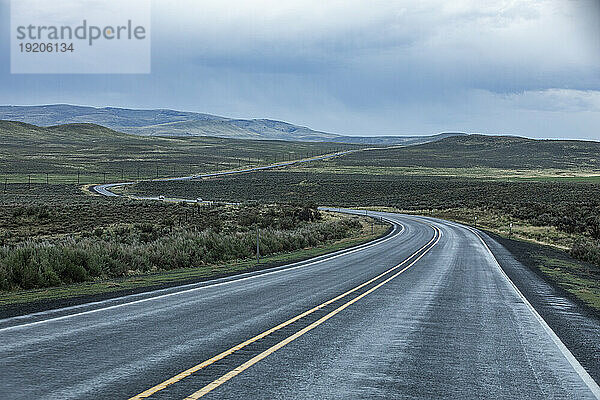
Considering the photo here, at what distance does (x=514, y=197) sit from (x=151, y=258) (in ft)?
226

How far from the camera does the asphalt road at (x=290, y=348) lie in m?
6.51

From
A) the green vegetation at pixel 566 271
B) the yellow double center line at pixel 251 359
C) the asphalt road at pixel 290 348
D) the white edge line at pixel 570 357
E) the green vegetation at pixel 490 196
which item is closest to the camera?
the yellow double center line at pixel 251 359

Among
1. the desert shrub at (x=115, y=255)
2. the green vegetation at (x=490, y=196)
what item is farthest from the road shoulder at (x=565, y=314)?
the desert shrub at (x=115, y=255)

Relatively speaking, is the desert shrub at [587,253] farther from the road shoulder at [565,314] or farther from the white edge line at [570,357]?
the white edge line at [570,357]

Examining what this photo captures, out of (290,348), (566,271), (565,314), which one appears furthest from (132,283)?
(566,271)

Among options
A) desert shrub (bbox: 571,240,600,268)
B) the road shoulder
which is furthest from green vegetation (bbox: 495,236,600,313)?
desert shrub (bbox: 571,240,600,268)

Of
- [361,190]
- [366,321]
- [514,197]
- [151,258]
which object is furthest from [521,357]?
[361,190]

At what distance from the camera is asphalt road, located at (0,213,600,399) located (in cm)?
651

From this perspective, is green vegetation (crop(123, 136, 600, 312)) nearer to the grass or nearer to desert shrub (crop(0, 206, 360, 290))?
the grass

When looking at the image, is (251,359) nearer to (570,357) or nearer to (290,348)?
(290,348)

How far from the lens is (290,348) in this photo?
8375mm

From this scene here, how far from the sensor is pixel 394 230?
162 feet

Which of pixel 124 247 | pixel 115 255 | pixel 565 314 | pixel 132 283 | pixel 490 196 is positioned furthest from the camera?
pixel 490 196

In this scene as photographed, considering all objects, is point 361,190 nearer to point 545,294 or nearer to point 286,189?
point 286,189
